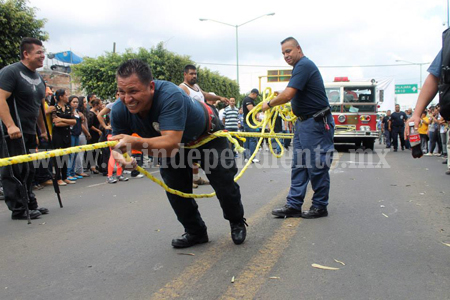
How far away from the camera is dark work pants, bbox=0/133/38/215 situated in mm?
4332

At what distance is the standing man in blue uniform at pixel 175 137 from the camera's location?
2518 mm

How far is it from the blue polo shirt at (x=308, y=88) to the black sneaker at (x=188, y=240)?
1794 mm

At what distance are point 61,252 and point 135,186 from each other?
358 cm

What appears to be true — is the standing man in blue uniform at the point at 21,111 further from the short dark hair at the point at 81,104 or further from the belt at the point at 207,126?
the short dark hair at the point at 81,104

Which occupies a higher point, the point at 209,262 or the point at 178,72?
the point at 178,72

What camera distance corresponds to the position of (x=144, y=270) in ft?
9.36

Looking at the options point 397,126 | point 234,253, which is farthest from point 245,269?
point 397,126

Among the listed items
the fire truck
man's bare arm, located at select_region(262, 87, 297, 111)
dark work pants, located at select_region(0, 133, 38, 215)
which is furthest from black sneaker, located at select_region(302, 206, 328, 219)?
the fire truck

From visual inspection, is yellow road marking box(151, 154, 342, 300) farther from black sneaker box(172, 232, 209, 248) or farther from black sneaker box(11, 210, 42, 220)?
black sneaker box(11, 210, 42, 220)

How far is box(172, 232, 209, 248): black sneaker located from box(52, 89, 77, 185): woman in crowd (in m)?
4.51

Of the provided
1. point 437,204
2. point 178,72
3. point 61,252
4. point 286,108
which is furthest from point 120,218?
point 178,72

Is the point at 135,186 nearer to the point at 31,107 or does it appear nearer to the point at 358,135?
the point at 31,107

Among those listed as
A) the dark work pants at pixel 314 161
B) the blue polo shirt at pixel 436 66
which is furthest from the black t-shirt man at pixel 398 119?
the blue polo shirt at pixel 436 66

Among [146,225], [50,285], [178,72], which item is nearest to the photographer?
[50,285]
